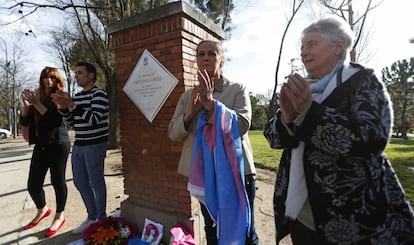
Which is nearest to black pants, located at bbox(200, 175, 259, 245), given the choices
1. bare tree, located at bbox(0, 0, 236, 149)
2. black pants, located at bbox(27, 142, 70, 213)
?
black pants, located at bbox(27, 142, 70, 213)

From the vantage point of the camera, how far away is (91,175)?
9.58ft

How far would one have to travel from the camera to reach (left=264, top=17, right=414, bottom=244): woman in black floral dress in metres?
1.12

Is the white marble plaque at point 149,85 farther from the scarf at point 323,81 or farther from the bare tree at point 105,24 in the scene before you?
the bare tree at point 105,24

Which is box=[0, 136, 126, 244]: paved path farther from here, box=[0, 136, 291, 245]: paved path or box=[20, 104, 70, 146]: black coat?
box=[20, 104, 70, 146]: black coat

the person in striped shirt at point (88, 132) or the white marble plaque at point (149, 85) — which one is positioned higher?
the white marble plaque at point (149, 85)

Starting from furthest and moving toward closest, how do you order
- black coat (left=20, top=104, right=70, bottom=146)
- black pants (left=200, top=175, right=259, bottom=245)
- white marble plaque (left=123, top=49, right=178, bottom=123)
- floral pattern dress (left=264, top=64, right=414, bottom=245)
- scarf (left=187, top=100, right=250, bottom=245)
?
black coat (left=20, top=104, right=70, bottom=146) < white marble plaque (left=123, top=49, right=178, bottom=123) < black pants (left=200, top=175, right=259, bottom=245) < scarf (left=187, top=100, right=250, bottom=245) < floral pattern dress (left=264, top=64, right=414, bottom=245)

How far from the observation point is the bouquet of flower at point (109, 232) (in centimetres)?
260

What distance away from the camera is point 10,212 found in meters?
4.05

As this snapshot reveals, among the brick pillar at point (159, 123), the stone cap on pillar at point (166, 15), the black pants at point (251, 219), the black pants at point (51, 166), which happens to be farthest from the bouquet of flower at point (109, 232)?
the stone cap on pillar at point (166, 15)

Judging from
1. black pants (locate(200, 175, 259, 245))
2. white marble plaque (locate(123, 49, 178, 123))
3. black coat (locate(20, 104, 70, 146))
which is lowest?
black pants (locate(200, 175, 259, 245))

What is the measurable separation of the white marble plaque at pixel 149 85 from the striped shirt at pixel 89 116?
0.37 metres

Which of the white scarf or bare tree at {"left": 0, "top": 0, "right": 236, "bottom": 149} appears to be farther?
bare tree at {"left": 0, "top": 0, "right": 236, "bottom": 149}

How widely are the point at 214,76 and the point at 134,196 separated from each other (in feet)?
6.48

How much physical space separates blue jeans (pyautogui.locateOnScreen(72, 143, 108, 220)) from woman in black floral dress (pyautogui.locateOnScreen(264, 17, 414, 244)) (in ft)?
7.81
